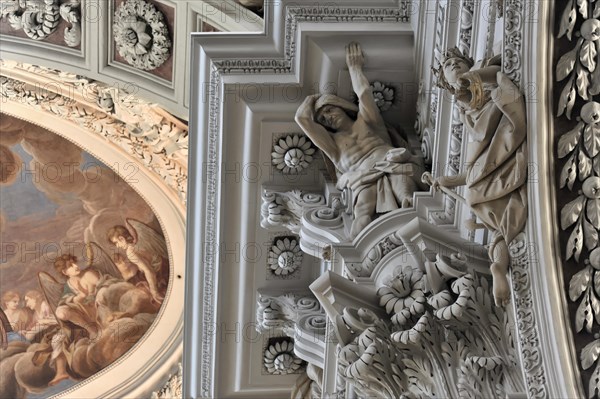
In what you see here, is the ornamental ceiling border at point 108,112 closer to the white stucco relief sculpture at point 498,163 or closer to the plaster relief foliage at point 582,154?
the white stucco relief sculpture at point 498,163

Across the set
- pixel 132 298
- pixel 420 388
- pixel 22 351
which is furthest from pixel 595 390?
pixel 22 351

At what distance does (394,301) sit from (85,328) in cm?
715

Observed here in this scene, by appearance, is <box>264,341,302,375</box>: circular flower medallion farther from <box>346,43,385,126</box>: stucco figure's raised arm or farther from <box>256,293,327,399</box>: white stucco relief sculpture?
<box>346,43,385,126</box>: stucco figure's raised arm

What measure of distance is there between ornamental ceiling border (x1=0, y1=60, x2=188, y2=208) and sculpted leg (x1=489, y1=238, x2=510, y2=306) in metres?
5.40

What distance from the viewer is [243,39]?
7.08 m

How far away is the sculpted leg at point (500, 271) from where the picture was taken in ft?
15.3

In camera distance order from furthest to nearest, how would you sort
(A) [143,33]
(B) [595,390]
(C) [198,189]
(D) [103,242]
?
(D) [103,242]
(A) [143,33]
(C) [198,189]
(B) [595,390]

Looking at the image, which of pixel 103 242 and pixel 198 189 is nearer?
pixel 198 189

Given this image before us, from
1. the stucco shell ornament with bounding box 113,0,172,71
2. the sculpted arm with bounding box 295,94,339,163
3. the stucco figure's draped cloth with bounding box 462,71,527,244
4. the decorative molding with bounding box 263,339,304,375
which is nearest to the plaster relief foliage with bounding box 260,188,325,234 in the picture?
the sculpted arm with bounding box 295,94,339,163

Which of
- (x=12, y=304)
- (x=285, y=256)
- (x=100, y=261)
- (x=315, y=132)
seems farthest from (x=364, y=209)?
(x=12, y=304)

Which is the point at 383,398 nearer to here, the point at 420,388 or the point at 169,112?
the point at 420,388

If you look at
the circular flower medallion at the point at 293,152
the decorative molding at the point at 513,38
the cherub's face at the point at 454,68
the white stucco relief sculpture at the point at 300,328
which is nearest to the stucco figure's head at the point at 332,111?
the circular flower medallion at the point at 293,152

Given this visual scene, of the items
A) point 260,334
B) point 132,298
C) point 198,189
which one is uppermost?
point 198,189

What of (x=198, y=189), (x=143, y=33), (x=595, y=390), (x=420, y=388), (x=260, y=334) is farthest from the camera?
(x=143, y=33)
